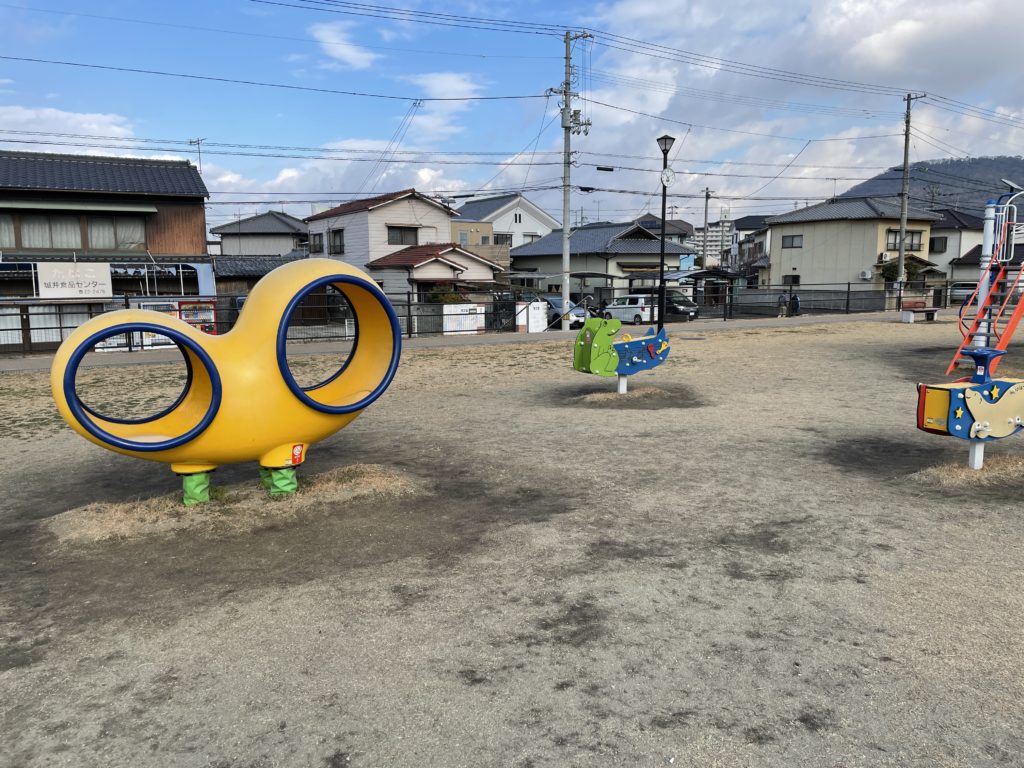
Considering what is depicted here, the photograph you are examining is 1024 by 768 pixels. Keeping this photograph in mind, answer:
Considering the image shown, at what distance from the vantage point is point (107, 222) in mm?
22875

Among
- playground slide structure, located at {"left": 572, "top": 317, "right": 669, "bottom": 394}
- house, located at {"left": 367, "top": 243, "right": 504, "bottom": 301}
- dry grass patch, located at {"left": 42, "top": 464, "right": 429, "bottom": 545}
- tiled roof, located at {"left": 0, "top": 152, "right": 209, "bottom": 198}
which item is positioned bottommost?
dry grass patch, located at {"left": 42, "top": 464, "right": 429, "bottom": 545}

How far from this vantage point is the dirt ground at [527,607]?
299cm

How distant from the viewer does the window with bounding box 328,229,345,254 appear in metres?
36.3

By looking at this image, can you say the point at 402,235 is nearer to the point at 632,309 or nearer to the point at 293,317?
the point at 632,309

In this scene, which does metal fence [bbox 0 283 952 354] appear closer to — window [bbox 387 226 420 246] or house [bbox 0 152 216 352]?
house [bbox 0 152 216 352]

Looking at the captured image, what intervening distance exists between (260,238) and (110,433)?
45350 mm

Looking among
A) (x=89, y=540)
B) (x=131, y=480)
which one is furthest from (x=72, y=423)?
(x=131, y=480)

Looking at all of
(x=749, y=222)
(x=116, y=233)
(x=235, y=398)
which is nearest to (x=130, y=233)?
(x=116, y=233)

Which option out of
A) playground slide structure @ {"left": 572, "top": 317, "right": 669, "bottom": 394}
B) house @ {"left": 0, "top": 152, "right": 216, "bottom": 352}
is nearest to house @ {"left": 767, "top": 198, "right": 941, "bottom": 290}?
house @ {"left": 0, "top": 152, "right": 216, "bottom": 352}

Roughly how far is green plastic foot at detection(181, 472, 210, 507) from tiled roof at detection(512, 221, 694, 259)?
1501 inches

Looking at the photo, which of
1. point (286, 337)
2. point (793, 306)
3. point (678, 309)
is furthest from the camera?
point (793, 306)

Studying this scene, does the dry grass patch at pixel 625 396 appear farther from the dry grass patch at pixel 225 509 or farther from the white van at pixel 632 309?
the white van at pixel 632 309

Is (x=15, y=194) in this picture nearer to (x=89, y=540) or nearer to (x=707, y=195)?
(x=89, y=540)

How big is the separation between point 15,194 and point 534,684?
24.5 metres
